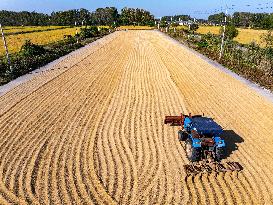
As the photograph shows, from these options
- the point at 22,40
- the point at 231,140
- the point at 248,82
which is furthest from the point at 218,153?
the point at 22,40

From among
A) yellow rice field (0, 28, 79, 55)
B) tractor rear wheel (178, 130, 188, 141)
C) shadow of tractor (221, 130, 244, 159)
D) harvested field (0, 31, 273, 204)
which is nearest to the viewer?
harvested field (0, 31, 273, 204)

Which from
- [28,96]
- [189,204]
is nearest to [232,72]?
[28,96]

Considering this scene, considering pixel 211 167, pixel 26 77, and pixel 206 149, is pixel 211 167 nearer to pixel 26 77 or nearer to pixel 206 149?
pixel 206 149

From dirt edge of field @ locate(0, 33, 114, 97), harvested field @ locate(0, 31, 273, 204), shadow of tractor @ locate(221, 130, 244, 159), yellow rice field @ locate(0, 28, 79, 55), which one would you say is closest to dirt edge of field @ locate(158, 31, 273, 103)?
harvested field @ locate(0, 31, 273, 204)

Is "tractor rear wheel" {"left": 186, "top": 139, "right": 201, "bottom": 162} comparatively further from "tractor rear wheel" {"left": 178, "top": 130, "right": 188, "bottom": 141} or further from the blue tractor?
"tractor rear wheel" {"left": 178, "top": 130, "right": 188, "bottom": 141}

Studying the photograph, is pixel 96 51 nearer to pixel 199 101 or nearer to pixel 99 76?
pixel 99 76

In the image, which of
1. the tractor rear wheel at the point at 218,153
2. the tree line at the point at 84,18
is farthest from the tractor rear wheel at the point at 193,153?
the tree line at the point at 84,18
